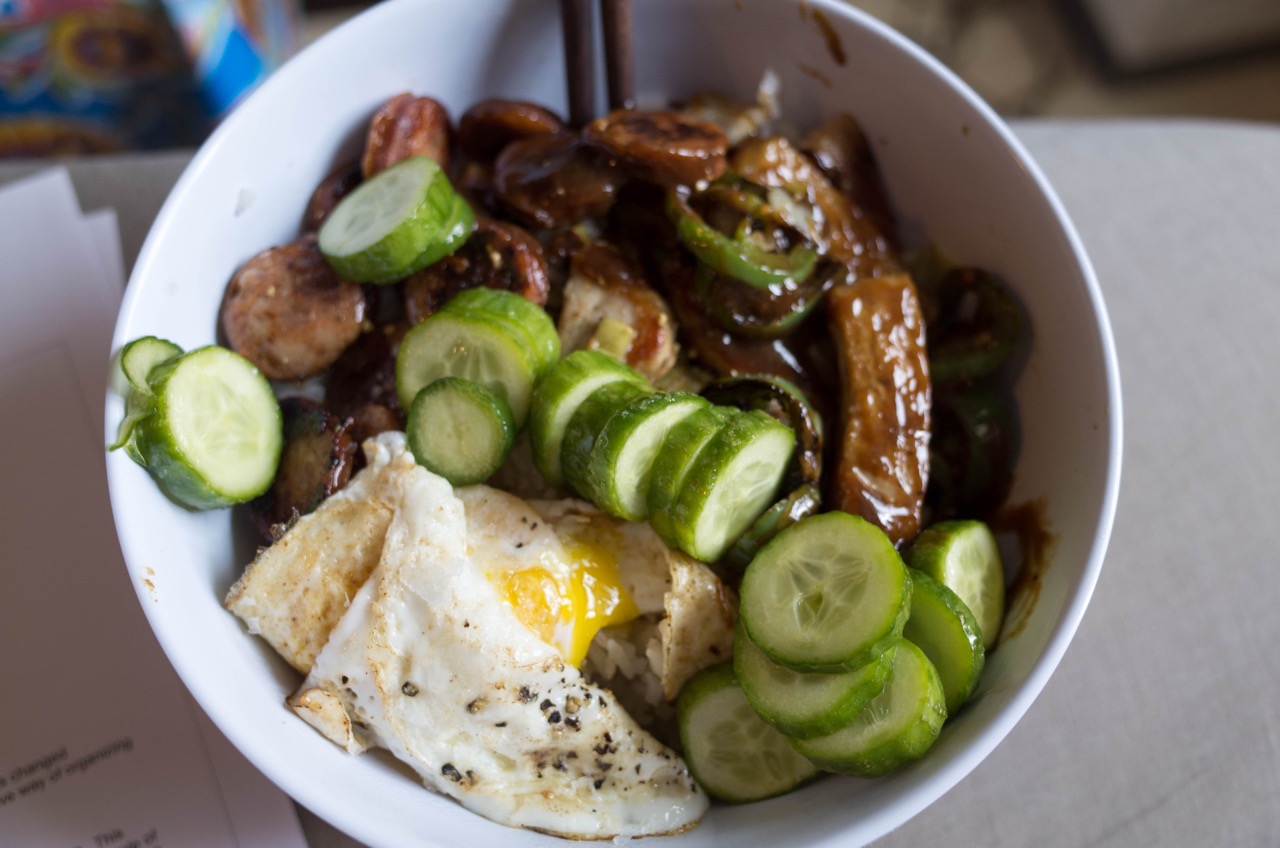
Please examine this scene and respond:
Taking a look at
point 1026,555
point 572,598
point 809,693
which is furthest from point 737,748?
point 1026,555

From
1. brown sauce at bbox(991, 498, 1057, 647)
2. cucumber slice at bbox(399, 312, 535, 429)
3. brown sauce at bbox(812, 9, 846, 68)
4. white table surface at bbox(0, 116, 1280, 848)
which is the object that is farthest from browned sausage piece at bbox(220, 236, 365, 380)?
brown sauce at bbox(991, 498, 1057, 647)

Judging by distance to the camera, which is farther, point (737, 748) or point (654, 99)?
point (654, 99)

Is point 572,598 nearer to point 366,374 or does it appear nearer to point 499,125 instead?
point 366,374

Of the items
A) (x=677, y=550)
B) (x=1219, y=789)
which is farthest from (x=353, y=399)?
(x=1219, y=789)

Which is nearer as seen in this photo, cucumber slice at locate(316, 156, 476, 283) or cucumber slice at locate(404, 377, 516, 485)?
cucumber slice at locate(404, 377, 516, 485)

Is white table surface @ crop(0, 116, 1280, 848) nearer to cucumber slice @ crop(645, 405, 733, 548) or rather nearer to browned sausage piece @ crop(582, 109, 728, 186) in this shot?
cucumber slice @ crop(645, 405, 733, 548)
